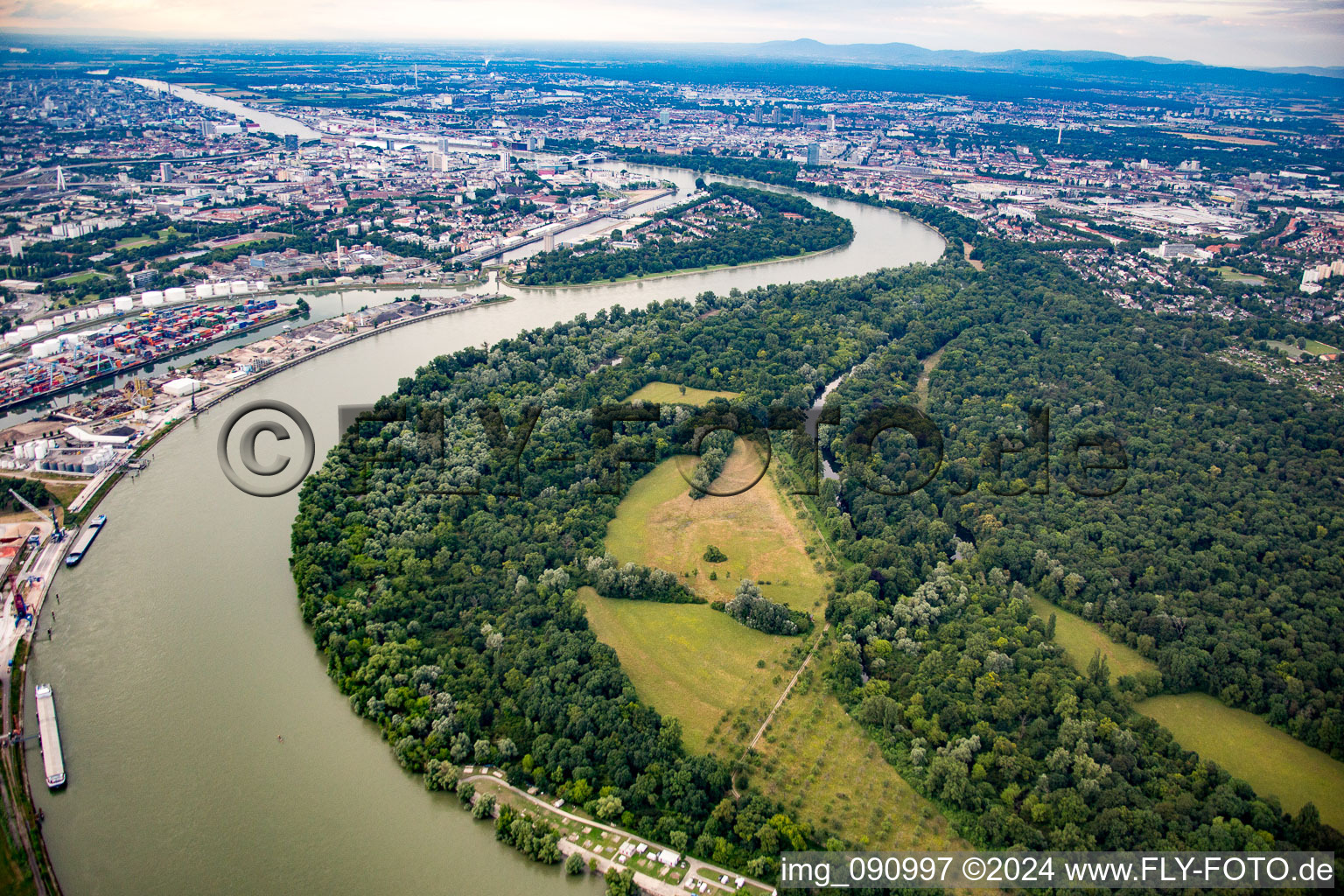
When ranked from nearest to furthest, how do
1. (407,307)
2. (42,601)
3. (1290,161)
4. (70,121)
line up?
(42,601) < (407,307) < (1290,161) < (70,121)

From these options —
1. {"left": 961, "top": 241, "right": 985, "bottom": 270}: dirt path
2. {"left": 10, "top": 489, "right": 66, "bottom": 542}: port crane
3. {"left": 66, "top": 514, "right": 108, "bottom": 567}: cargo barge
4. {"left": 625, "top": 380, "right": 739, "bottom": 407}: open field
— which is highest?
{"left": 961, "top": 241, "right": 985, "bottom": 270}: dirt path

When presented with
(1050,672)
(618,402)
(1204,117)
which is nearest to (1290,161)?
(1204,117)

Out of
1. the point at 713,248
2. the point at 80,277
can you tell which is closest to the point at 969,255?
the point at 713,248

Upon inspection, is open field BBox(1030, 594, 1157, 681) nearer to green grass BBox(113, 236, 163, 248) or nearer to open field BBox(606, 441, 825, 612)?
open field BBox(606, 441, 825, 612)

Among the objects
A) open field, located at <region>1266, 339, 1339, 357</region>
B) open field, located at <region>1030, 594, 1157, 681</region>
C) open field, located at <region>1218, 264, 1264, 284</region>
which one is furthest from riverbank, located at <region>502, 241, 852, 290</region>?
open field, located at <region>1030, 594, 1157, 681</region>

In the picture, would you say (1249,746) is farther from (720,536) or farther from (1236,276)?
(1236,276)

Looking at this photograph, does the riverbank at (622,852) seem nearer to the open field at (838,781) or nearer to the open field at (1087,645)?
the open field at (838,781)

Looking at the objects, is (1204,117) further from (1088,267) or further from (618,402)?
(618,402)

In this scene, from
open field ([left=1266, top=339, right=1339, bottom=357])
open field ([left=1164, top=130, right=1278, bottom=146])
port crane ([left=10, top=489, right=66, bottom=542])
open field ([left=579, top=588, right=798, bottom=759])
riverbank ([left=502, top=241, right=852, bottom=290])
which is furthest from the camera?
open field ([left=1164, top=130, right=1278, bottom=146])
